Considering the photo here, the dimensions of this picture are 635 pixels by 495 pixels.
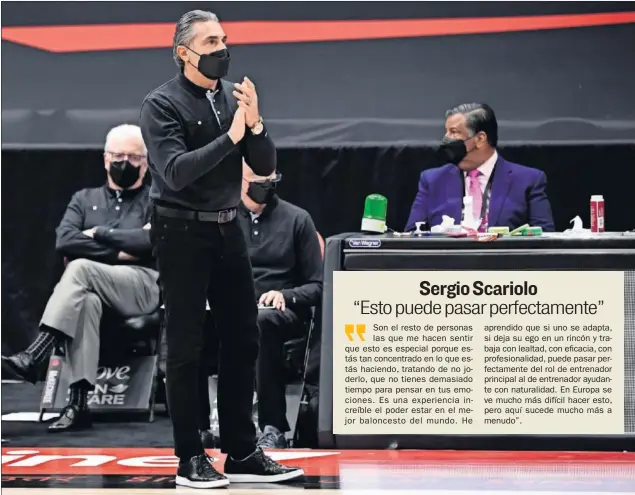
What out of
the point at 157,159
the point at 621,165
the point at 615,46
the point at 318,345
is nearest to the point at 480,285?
the point at 318,345

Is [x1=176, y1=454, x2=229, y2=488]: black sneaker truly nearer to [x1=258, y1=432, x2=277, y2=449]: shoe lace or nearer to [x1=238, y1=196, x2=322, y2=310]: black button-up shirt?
[x1=258, y1=432, x2=277, y2=449]: shoe lace

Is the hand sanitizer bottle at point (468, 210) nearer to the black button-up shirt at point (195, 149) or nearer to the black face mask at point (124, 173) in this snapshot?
the black button-up shirt at point (195, 149)

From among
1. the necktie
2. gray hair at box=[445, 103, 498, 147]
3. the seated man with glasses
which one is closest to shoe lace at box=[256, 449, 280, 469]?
the seated man with glasses

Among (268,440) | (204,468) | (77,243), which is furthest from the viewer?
(77,243)

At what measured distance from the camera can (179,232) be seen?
396 cm

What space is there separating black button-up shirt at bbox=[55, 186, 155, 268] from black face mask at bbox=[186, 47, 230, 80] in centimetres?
190

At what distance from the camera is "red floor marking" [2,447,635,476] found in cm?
439

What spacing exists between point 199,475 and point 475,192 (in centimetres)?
218

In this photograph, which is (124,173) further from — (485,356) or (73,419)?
(485,356)

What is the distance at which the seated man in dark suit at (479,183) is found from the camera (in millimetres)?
5508

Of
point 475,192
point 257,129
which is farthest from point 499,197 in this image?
point 257,129

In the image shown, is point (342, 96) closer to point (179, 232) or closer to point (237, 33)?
point (237, 33)

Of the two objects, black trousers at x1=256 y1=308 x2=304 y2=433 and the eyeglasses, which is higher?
the eyeglasses

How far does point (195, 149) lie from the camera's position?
13.0 feet
